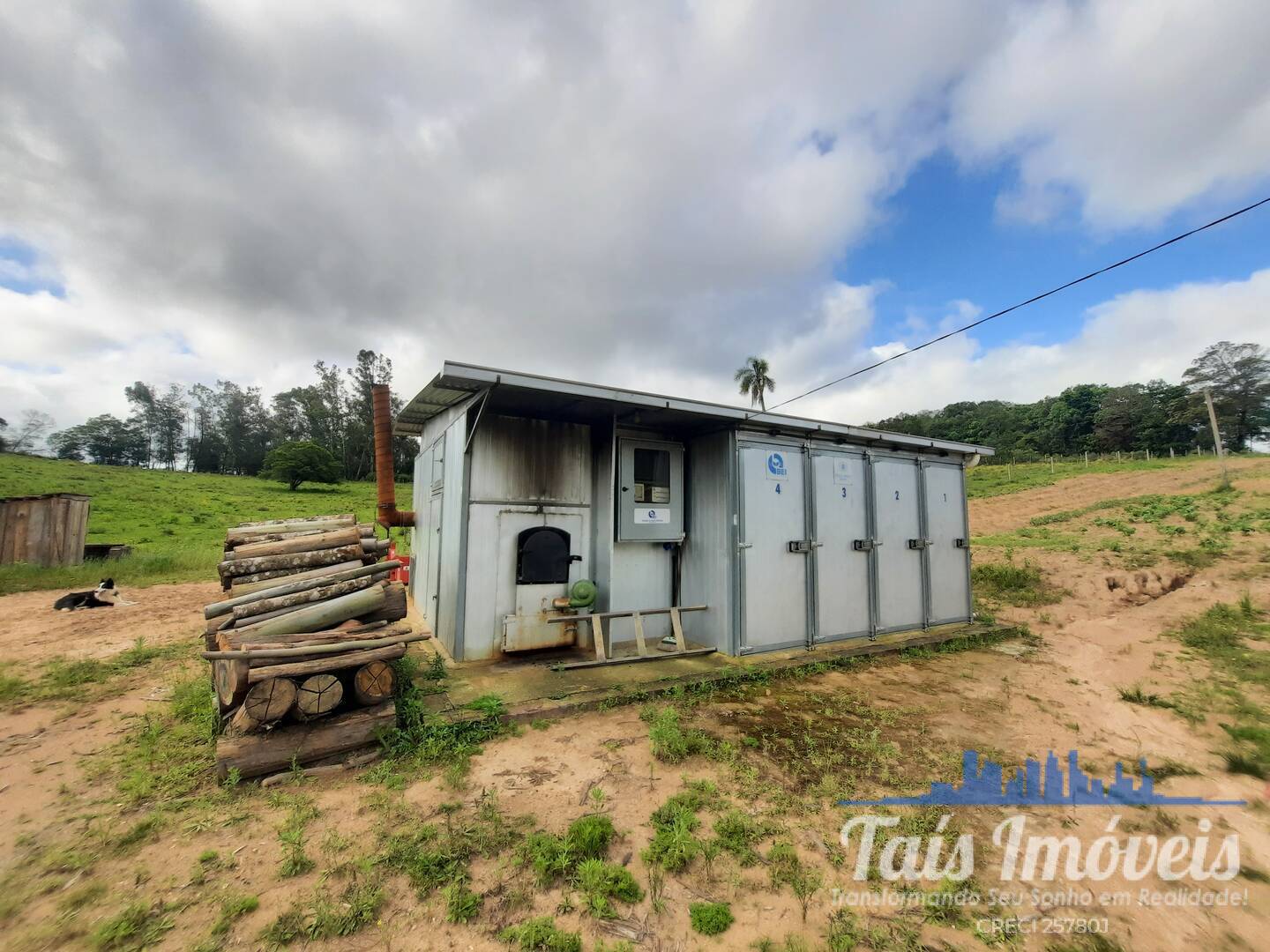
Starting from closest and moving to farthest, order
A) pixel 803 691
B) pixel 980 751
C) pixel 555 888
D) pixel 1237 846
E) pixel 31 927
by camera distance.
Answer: pixel 31 927
pixel 555 888
pixel 1237 846
pixel 980 751
pixel 803 691

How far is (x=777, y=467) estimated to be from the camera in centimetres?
647

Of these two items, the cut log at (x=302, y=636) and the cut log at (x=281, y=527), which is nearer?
the cut log at (x=302, y=636)

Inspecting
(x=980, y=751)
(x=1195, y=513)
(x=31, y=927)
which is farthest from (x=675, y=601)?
(x=1195, y=513)

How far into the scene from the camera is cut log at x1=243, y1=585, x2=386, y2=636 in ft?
12.8

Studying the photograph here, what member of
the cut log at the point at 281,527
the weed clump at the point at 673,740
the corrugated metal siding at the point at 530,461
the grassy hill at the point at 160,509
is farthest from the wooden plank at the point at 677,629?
the grassy hill at the point at 160,509

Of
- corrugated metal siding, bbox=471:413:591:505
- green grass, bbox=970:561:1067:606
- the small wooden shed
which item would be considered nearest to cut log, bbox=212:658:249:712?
corrugated metal siding, bbox=471:413:591:505

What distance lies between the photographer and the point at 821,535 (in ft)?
22.1

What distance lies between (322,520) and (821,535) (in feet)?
20.6

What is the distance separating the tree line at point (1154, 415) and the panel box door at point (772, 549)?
116 ft

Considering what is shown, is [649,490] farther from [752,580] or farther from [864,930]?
[864,930]

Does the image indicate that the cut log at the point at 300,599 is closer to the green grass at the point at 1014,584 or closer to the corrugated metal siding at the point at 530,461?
the corrugated metal siding at the point at 530,461

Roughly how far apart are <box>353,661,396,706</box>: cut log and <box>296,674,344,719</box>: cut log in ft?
0.41

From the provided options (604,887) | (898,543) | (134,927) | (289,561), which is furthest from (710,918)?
(898,543)

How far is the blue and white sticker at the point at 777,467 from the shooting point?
6.41 metres
